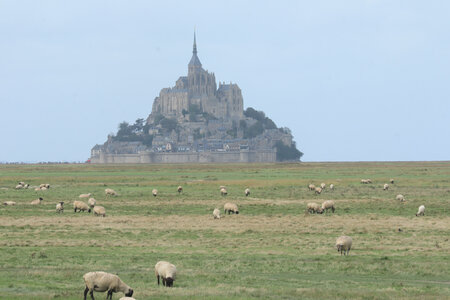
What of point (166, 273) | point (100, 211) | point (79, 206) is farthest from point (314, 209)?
point (166, 273)

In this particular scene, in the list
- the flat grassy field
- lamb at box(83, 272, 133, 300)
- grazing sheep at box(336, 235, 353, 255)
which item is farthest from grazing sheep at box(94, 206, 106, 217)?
lamb at box(83, 272, 133, 300)

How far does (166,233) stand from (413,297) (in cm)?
1680

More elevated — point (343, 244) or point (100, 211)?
point (100, 211)

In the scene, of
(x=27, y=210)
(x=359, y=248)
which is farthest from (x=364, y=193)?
(x=359, y=248)

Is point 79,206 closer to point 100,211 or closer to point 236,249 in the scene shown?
point 100,211

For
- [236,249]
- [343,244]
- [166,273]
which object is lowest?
[236,249]

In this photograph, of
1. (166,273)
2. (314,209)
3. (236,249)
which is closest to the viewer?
(166,273)

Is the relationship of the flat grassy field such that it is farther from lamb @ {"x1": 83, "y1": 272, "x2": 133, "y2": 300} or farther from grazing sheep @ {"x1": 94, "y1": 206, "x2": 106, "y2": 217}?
grazing sheep @ {"x1": 94, "y1": 206, "x2": 106, "y2": 217}

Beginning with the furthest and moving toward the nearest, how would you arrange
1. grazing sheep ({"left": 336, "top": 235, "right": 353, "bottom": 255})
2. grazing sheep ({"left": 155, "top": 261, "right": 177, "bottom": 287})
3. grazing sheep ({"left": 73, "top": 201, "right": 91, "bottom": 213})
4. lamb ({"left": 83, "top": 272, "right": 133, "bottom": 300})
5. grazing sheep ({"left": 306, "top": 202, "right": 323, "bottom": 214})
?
grazing sheep ({"left": 73, "top": 201, "right": 91, "bottom": 213}) < grazing sheep ({"left": 306, "top": 202, "right": 323, "bottom": 214}) < grazing sheep ({"left": 336, "top": 235, "right": 353, "bottom": 255}) < grazing sheep ({"left": 155, "top": 261, "right": 177, "bottom": 287}) < lamb ({"left": 83, "top": 272, "right": 133, "bottom": 300})

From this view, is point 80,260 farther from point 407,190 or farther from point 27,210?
point 407,190

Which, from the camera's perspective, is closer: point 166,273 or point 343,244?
point 166,273

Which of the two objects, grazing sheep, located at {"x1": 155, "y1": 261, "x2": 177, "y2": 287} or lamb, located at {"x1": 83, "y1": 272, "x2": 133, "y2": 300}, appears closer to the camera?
lamb, located at {"x1": 83, "y1": 272, "x2": 133, "y2": 300}

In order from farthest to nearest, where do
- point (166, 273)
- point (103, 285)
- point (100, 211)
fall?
point (100, 211)
point (166, 273)
point (103, 285)

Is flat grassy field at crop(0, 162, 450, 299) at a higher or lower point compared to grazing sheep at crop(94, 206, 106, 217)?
lower
